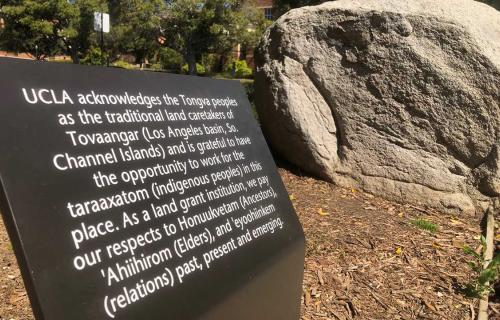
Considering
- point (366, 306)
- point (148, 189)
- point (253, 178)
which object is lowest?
point (366, 306)

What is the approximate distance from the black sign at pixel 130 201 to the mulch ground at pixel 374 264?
3.38 ft

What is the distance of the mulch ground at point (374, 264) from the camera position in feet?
10.3

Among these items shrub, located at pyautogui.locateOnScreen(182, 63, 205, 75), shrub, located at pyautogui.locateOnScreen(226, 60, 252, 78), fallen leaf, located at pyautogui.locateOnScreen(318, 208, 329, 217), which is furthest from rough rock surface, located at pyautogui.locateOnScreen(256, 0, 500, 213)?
shrub, located at pyautogui.locateOnScreen(226, 60, 252, 78)

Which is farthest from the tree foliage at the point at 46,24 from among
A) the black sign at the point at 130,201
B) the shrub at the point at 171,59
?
the black sign at the point at 130,201

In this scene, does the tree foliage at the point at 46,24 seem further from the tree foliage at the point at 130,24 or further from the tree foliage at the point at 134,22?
the tree foliage at the point at 134,22

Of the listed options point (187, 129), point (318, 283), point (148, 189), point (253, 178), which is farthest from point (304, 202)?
point (148, 189)

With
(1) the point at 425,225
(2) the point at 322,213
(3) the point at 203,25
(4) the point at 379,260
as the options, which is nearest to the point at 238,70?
(3) the point at 203,25

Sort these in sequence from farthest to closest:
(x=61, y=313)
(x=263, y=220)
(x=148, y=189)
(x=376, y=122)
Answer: (x=376, y=122) → (x=263, y=220) → (x=148, y=189) → (x=61, y=313)

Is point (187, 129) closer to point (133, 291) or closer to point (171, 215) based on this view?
point (171, 215)

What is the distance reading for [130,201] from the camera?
171 cm

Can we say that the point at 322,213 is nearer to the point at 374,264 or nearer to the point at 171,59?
the point at 374,264

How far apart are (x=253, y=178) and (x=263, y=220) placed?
0.83 ft

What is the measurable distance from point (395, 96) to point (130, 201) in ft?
13.5

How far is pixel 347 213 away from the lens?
4.75 m
